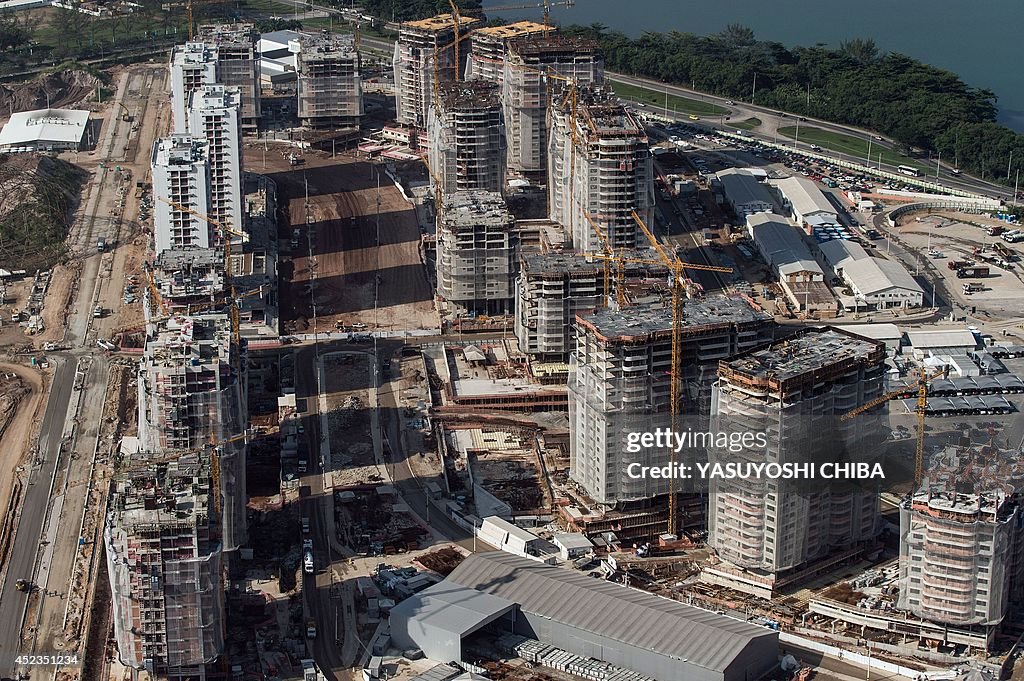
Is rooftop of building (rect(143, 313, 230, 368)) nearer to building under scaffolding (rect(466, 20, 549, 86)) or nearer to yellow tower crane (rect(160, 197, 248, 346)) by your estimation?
yellow tower crane (rect(160, 197, 248, 346))

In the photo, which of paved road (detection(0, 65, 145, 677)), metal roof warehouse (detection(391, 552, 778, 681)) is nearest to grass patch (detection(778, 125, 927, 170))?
paved road (detection(0, 65, 145, 677))

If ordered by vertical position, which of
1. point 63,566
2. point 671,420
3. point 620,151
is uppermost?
point 620,151

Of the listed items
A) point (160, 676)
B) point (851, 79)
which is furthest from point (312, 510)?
point (851, 79)

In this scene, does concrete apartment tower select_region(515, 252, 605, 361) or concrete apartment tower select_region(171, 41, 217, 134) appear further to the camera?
concrete apartment tower select_region(171, 41, 217, 134)

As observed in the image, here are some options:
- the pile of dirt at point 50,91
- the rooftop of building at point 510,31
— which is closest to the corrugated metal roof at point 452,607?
the rooftop of building at point 510,31

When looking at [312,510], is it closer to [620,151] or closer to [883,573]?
[883,573]

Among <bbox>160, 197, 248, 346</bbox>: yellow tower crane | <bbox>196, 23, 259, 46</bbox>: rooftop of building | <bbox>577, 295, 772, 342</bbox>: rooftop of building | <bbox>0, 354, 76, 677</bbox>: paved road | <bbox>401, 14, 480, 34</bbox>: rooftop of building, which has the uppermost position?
<bbox>401, 14, 480, 34</bbox>: rooftop of building
